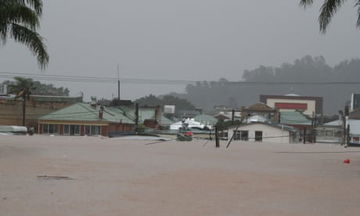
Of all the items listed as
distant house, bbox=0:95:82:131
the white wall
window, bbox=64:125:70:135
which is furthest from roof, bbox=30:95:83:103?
the white wall

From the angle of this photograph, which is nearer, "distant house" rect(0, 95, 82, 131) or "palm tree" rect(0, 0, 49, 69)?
"palm tree" rect(0, 0, 49, 69)

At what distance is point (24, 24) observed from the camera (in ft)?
76.7

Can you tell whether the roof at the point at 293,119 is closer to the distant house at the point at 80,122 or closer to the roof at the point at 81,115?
the roof at the point at 81,115

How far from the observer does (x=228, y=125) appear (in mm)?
62344

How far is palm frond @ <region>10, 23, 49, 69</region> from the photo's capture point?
23500 mm

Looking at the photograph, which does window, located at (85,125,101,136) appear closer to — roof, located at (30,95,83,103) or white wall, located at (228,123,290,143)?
white wall, located at (228,123,290,143)

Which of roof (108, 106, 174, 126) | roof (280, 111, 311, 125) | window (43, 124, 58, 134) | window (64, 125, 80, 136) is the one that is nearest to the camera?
window (64, 125, 80, 136)

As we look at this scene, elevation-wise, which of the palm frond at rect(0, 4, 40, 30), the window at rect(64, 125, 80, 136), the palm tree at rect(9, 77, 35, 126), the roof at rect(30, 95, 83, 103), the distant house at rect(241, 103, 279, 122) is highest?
the palm frond at rect(0, 4, 40, 30)

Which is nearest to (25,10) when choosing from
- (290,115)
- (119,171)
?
(119,171)

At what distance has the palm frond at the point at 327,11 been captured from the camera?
813 inches

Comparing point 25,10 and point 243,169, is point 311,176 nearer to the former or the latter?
point 243,169

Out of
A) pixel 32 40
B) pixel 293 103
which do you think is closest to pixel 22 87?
pixel 32 40

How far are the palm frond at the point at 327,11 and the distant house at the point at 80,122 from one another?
39339mm

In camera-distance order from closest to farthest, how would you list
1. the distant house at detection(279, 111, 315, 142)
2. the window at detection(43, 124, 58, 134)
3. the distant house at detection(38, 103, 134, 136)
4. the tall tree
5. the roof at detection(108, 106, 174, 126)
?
the tall tree → the distant house at detection(38, 103, 134, 136) → the window at detection(43, 124, 58, 134) → the roof at detection(108, 106, 174, 126) → the distant house at detection(279, 111, 315, 142)
